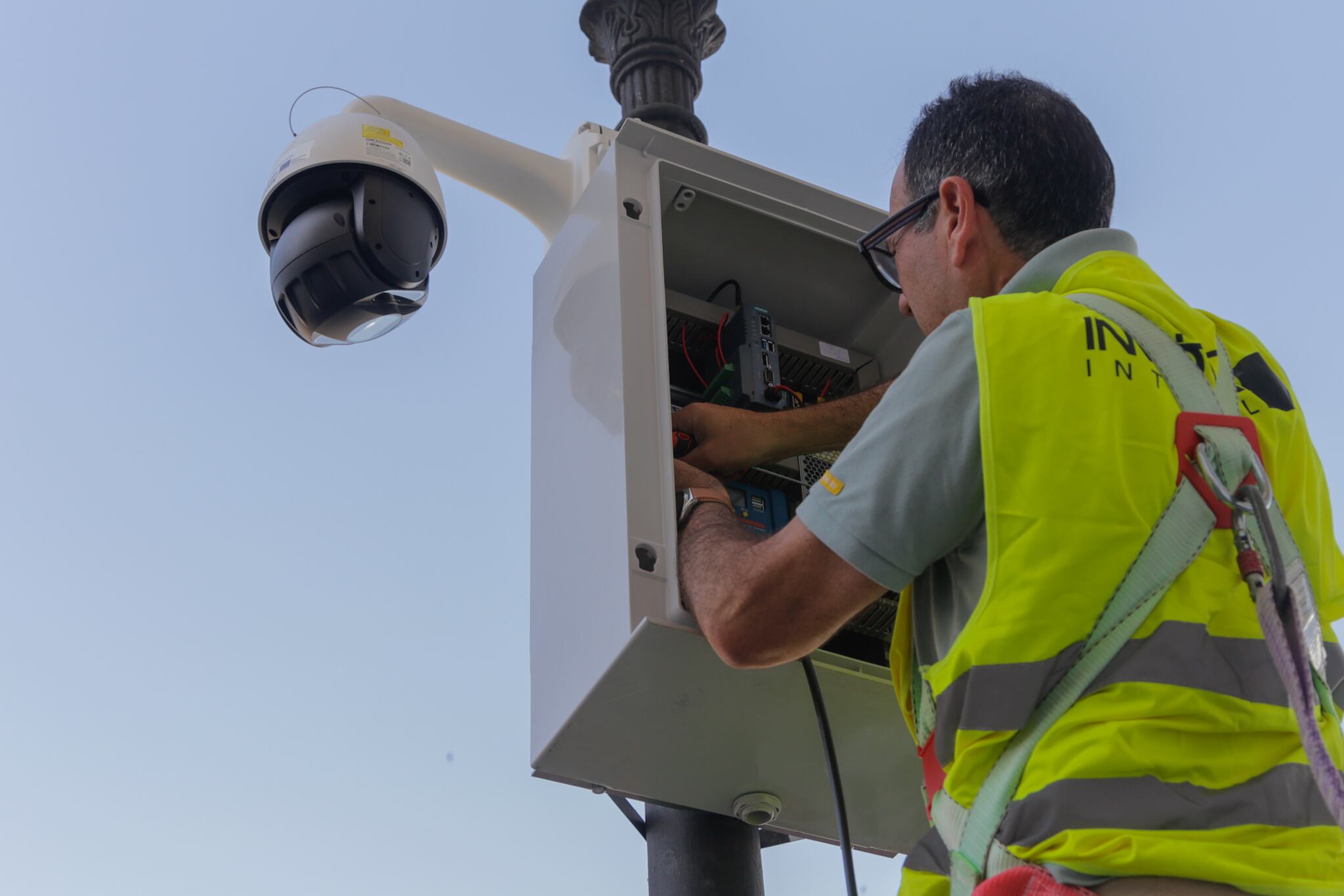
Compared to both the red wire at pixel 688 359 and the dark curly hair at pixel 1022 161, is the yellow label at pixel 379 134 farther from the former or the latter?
the dark curly hair at pixel 1022 161

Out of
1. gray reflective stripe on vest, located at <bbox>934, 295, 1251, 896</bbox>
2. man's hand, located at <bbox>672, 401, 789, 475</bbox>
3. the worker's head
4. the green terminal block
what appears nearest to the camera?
gray reflective stripe on vest, located at <bbox>934, 295, 1251, 896</bbox>

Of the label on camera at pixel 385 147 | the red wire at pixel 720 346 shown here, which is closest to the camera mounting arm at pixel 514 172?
the label on camera at pixel 385 147

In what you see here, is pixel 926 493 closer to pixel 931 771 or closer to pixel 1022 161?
pixel 931 771

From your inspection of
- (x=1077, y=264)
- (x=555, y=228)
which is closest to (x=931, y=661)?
(x=1077, y=264)

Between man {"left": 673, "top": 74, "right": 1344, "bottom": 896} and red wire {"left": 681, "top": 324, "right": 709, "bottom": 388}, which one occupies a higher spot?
red wire {"left": 681, "top": 324, "right": 709, "bottom": 388}

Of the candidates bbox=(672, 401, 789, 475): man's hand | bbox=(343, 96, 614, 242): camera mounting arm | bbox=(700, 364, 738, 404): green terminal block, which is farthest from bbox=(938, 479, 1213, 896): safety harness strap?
bbox=(343, 96, 614, 242): camera mounting arm

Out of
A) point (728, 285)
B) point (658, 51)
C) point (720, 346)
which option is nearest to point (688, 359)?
point (720, 346)

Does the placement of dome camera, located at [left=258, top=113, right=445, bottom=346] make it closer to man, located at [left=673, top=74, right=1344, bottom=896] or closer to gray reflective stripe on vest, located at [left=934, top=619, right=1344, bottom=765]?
man, located at [left=673, top=74, right=1344, bottom=896]

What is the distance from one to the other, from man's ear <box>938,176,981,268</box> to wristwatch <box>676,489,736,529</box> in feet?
1.55

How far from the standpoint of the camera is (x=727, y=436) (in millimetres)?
2357

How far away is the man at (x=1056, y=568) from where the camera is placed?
1331 mm

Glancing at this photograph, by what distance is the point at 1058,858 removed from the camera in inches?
51.1

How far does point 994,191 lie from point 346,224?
125 cm

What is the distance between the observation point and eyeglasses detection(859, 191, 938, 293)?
6.55ft
